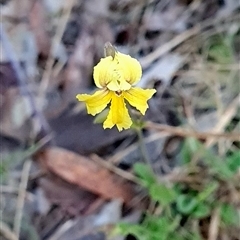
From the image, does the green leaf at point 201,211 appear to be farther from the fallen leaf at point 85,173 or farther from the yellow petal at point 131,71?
the yellow petal at point 131,71

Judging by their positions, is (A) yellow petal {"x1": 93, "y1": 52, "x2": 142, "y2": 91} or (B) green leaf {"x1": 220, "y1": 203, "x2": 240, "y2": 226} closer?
(A) yellow petal {"x1": 93, "y1": 52, "x2": 142, "y2": 91}

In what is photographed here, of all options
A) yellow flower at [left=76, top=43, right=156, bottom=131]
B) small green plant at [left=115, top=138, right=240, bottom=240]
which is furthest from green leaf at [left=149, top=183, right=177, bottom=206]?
yellow flower at [left=76, top=43, right=156, bottom=131]

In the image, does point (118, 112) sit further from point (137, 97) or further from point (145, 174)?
point (145, 174)

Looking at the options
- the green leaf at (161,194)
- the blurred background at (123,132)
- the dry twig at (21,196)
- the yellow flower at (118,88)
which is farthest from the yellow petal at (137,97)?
the dry twig at (21,196)

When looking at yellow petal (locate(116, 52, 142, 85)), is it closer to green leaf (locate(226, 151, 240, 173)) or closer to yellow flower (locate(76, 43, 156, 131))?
yellow flower (locate(76, 43, 156, 131))

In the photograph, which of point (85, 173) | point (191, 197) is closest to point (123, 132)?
point (85, 173)

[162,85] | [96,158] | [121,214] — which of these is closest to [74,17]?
[162,85]
